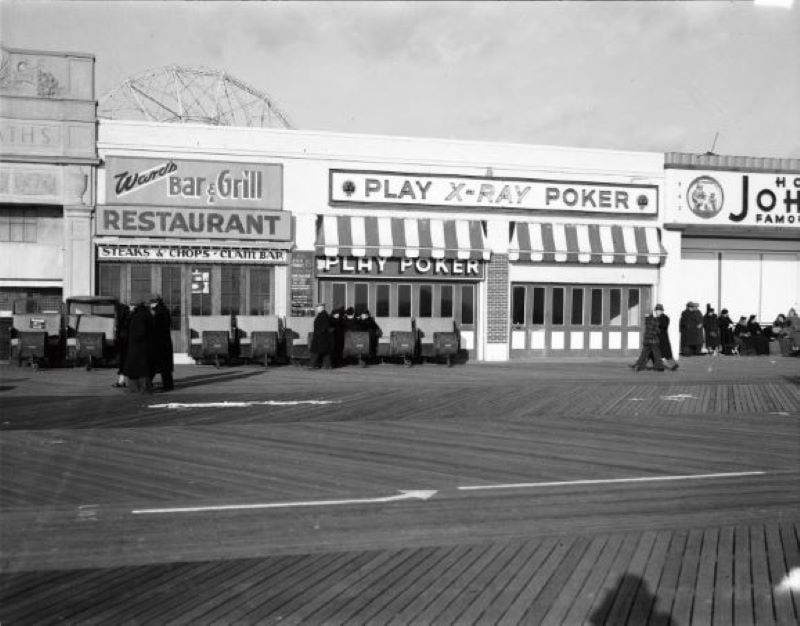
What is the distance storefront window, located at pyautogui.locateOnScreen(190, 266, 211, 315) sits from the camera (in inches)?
1085

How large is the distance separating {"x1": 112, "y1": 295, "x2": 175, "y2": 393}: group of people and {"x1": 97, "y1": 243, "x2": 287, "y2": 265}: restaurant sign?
30.2 feet

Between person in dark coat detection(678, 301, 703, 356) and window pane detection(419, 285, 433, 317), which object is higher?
window pane detection(419, 285, 433, 317)

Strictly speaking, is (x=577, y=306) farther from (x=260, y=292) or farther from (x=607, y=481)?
(x=607, y=481)

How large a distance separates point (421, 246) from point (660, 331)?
786 cm

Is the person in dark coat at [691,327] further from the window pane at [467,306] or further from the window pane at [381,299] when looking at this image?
the window pane at [381,299]

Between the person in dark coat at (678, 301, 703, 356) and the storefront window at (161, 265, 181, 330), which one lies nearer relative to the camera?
the storefront window at (161, 265, 181, 330)

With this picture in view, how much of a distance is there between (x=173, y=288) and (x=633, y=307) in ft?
48.1

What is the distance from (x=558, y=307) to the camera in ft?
101

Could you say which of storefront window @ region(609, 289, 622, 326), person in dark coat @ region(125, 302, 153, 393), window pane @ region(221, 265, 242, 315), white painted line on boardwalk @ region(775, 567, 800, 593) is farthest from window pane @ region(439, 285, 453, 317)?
white painted line on boardwalk @ region(775, 567, 800, 593)

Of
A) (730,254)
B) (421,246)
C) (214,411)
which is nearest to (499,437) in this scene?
(214,411)

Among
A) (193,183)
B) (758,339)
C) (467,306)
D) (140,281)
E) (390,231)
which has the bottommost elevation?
(758,339)

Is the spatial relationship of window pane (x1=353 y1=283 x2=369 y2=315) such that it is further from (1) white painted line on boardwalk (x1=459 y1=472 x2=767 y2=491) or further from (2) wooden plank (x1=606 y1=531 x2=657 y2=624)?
(2) wooden plank (x1=606 y1=531 x2=657 y2=624)

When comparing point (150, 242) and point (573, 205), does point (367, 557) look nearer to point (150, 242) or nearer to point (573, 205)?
point (150, 242)

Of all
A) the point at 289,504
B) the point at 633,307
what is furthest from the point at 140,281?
the point at 289,504
